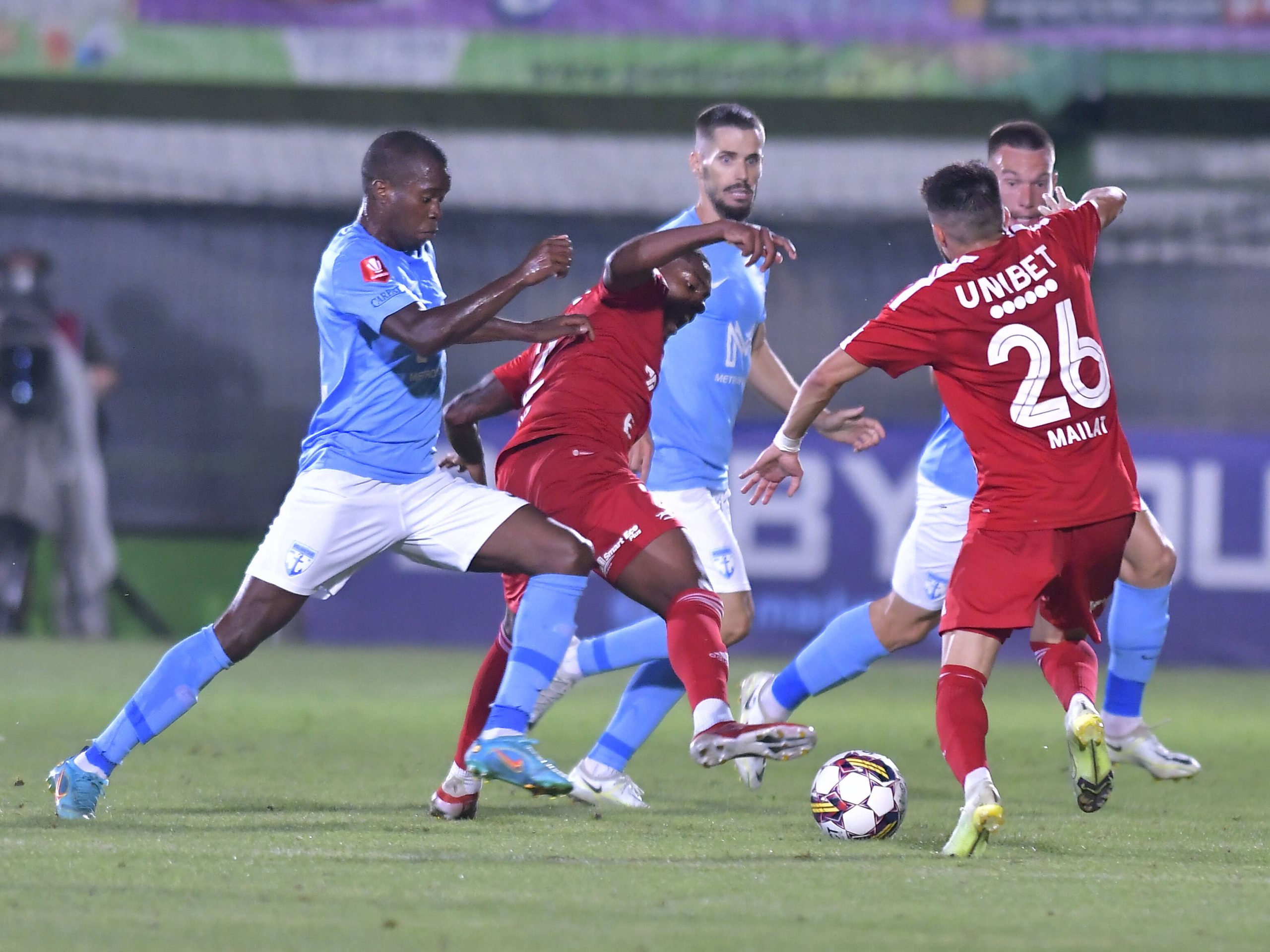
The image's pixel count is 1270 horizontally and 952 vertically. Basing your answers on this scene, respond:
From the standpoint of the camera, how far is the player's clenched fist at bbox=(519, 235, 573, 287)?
A: 511cm

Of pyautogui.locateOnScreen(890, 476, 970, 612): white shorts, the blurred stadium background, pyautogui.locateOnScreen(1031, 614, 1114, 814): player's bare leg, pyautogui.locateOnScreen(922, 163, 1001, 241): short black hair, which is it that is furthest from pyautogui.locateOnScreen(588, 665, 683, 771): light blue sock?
the blurred stadium background

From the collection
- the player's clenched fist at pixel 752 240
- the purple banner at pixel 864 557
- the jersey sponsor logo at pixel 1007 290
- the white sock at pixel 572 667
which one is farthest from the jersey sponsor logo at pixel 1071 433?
the purple banner at pixel 864 557

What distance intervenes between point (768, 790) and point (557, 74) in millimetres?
8301

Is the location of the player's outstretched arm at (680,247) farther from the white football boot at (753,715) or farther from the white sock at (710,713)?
the white football boot at (753,715)

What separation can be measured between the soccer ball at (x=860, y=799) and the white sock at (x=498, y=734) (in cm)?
88

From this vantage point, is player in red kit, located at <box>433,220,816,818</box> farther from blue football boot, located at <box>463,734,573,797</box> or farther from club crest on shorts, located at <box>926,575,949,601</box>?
club crest on shorts, located at <box>926,575,949,601</box>

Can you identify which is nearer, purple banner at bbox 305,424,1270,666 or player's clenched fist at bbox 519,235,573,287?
player's clenched fist at bbox 519,235,573,287

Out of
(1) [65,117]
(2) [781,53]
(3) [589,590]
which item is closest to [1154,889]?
(3) [589,590]

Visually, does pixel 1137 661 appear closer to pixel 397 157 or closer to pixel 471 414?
pixel 471 414

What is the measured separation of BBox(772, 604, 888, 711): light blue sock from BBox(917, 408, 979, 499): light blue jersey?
0.53m

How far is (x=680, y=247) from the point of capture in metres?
5.20

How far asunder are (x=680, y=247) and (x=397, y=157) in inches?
34.5

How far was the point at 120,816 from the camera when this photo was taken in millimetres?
5230

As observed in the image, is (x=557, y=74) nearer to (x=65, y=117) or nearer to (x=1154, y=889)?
(x=65, y=117)
